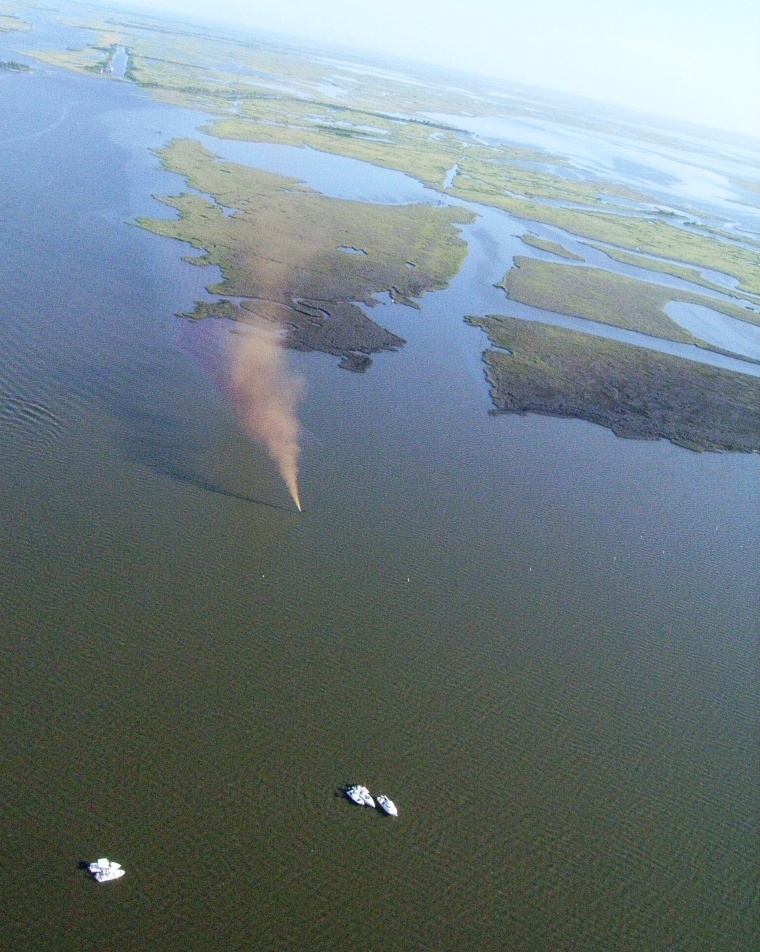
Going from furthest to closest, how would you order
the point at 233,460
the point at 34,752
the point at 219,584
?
the point at 233,460 → the point at 219,584 → the point at 34,752

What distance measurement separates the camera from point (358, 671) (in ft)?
58.2

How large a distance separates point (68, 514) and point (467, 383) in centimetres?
2002

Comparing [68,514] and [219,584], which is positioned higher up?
[68,514]

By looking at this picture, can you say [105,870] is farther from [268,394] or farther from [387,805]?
[268,394]

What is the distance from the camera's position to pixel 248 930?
12500 millimetres

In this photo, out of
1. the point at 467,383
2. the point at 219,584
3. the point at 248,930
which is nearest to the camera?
the point at 248,930

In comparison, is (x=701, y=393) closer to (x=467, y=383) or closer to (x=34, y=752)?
(x=467, y=383)

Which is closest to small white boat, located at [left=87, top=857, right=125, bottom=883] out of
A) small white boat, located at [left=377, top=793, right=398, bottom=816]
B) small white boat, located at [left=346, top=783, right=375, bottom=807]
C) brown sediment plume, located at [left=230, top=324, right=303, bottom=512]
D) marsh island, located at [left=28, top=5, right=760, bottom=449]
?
small white boat, located at [left=346, top=783, right=375, bottom=807]

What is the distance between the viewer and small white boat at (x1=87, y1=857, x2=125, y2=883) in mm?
12602

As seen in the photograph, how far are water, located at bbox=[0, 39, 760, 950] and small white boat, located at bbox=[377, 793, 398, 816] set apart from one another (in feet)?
0.83

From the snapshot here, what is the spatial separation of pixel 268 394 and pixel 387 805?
60.9 feet

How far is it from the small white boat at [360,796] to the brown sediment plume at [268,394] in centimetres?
994

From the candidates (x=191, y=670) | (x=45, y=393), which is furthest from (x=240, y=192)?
(x=191, y=670)

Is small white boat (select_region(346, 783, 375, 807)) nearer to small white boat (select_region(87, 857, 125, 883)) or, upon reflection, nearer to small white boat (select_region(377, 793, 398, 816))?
small white boat (select_region(377, 793, 398, 816))
